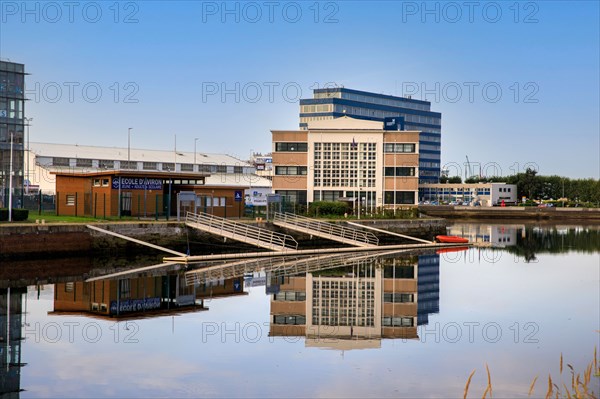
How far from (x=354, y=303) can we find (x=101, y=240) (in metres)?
23.5

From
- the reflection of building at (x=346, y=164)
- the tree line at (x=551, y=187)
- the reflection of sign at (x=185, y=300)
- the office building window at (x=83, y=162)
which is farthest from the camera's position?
the tree line at (x=551, y=187)

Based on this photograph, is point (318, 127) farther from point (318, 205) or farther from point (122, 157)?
point (122, 157)

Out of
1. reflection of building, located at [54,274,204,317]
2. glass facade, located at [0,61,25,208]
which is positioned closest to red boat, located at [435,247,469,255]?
reflection of building, located at [54,274,204,317]

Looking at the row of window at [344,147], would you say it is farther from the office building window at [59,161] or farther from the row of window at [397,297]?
the row of window at [397,297]

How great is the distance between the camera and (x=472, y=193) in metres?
156

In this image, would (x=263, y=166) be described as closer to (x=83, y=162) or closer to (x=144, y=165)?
(x=144, y=165)

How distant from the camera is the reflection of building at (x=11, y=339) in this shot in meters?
18.7

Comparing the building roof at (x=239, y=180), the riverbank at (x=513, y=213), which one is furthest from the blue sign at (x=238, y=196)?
the riverbank at (x=513, y=213)

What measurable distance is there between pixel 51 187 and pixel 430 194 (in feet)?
296

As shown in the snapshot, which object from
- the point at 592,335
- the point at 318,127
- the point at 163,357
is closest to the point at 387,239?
the point at 318,127

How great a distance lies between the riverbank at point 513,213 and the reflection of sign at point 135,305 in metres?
98.3

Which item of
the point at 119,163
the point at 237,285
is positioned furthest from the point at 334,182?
the point at 237,285

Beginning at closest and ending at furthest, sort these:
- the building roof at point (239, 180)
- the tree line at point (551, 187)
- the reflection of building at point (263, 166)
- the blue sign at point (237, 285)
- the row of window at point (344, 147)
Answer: the blue sign at point (237, 285)
the row of window at point (344, 147)
the building roof at point (239, 180)
the tree line at point (551, 187)
the reflection of building at point (263, 166)

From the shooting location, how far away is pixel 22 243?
1826 inches
